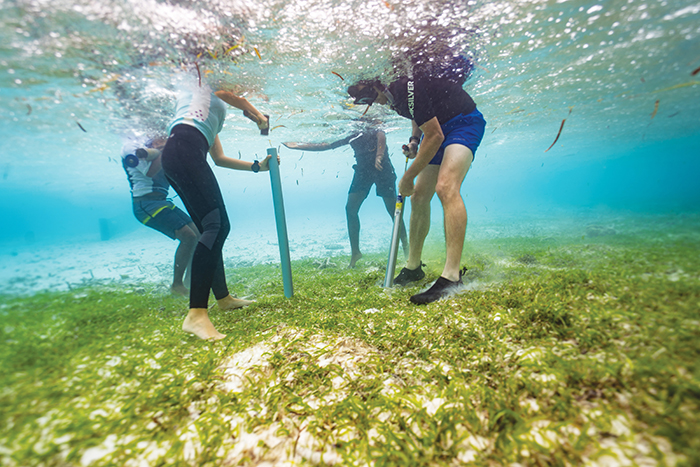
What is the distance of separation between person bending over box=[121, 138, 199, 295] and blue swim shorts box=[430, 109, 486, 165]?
4.55 metres

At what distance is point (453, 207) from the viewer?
291cm

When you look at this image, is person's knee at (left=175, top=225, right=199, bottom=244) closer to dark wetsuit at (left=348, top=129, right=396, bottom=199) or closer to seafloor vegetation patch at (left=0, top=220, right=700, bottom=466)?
seafloor vegetation patch at (left=0, top=220, right=700, bottom=466)

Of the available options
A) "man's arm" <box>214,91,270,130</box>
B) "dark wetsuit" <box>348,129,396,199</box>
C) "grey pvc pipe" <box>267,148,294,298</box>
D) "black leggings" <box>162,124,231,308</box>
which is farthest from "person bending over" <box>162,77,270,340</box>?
"dark wetsuit" <box>348,129,396,199</box>

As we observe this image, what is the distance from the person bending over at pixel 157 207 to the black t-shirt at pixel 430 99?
416cm

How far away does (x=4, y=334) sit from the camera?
1.84m

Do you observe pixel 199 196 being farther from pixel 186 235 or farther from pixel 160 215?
pixel 160 215

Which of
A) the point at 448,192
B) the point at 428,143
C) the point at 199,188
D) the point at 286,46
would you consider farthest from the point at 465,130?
the point at 286,46

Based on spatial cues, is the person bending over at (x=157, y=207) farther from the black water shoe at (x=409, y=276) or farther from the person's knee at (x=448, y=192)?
the person's knee at (x=448, y=192)

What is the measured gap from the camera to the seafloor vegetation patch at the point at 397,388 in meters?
0.93

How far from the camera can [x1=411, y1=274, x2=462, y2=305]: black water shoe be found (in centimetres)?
277

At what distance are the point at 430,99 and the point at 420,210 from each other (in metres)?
1.54

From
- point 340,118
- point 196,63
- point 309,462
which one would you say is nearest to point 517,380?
point 309,462

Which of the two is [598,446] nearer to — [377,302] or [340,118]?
[377,302]

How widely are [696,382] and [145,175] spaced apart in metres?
6.17
